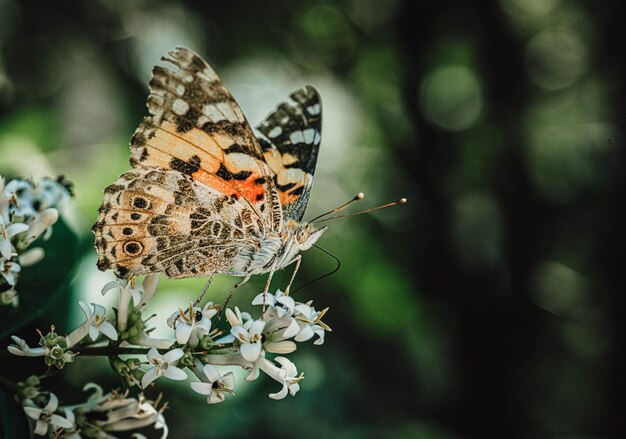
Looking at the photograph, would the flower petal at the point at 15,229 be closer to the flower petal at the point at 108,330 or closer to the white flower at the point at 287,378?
the flower petal at the point at 108,330

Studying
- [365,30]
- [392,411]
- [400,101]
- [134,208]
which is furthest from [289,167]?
[365,30]

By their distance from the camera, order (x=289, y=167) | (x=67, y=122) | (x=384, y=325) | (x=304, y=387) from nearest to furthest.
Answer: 1. (x=289, y=167)
2. (x=304, y=387)
3. (x=384, y=325)
4. (x=67, y=122)

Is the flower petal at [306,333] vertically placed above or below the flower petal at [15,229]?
above

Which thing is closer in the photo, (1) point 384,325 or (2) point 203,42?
(1) point 384,325

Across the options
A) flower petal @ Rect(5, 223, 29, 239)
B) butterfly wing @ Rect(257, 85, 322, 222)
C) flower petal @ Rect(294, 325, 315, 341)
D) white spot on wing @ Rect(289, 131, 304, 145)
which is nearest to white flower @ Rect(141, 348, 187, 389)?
flower petal @ Rect(294, 325, 315, 341)

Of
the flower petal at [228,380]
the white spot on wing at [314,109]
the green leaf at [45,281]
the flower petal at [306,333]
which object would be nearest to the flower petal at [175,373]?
the flower petal at [228,380]

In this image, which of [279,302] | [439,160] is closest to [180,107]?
[279,302]

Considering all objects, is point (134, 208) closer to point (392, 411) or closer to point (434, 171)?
point (392, 411)

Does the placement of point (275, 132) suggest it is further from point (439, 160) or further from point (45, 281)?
point (439, 160)
